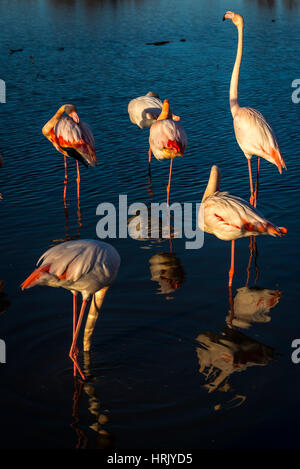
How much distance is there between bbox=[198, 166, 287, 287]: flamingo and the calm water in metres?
0.69

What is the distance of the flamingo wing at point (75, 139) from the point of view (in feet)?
33.0

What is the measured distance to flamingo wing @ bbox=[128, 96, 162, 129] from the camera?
12500 mm

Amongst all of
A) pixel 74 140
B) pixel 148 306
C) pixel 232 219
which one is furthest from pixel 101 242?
pixel 74 140

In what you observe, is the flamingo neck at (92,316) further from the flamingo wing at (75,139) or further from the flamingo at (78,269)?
the flamingo wing at (75,139)

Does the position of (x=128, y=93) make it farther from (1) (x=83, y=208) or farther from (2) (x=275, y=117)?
(1) (x=83, y=208)

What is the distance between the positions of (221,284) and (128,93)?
36.4 ft

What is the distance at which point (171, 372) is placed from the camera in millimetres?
5504

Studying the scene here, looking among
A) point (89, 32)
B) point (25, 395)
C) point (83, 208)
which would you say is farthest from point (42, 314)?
point (89, 32)

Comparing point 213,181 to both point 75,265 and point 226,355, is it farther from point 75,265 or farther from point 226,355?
point 75,265

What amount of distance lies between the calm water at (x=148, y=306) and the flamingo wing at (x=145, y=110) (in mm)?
551
